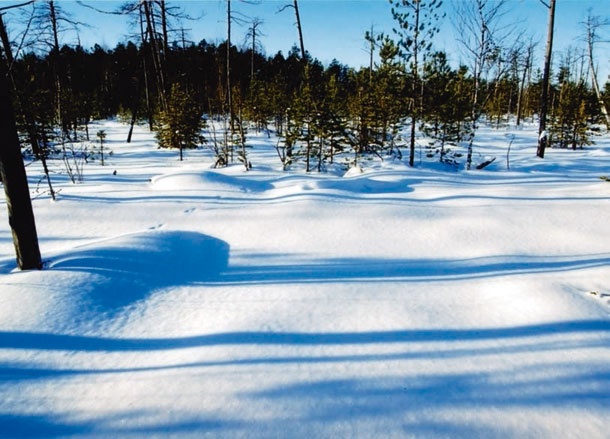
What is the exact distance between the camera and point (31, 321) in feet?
10.6

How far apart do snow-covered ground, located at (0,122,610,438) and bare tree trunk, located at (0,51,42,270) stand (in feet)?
1.00

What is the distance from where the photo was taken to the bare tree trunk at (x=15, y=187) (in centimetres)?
372

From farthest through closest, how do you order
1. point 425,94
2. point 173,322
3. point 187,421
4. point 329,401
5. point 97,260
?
point 425,94 < point 97,260 < point 173,322 < point 329,401 < point 187,421

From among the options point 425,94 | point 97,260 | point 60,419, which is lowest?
point 60,419

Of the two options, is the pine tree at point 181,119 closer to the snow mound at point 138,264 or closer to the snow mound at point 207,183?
the snow mound at point 207,183

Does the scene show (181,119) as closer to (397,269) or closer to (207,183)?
(207,183)

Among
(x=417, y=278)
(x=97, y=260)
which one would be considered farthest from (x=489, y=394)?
(x=97, y=260)

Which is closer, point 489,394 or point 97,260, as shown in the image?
point 489,394

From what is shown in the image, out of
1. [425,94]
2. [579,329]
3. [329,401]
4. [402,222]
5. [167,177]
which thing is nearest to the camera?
[329,401]

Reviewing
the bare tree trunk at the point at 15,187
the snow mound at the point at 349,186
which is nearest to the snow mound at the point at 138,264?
the bare tree trunk at the point at 15,187

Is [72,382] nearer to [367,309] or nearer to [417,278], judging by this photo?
[367,309]

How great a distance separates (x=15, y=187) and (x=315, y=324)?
354cm

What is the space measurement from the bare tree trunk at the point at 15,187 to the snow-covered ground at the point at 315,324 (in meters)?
0.31

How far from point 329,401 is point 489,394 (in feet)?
3.64
